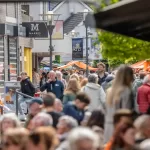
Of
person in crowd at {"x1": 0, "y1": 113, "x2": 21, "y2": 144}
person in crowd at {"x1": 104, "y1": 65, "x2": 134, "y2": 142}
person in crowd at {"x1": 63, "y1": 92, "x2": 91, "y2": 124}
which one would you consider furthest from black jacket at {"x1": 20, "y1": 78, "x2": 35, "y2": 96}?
person in crowd at {"x1": 0, "y1": 113, "x2": 21, "y2": 144}

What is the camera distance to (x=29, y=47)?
45.2 meters

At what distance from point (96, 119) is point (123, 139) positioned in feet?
6.80

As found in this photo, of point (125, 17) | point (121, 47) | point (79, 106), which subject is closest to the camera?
point (125, 17)

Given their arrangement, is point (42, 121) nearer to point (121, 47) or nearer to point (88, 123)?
point (88, 123)

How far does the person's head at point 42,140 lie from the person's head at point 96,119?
2.50 meters

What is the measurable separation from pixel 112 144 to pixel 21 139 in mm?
1180

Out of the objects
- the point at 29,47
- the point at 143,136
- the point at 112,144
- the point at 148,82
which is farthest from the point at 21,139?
the point at 29,47

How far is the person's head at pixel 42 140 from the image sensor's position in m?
7.92

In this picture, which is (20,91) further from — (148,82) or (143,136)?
(143,136)

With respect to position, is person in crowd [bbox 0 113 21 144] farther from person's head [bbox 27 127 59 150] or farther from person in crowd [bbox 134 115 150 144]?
person's head [bbox 27 127 59 150]

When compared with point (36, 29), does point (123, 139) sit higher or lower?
lower

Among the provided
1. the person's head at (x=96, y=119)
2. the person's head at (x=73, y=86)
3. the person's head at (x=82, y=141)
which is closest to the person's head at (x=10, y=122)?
the person's head at (x=96, y=119)

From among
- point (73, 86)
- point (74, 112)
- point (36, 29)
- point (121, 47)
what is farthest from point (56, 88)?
point (36, 29)

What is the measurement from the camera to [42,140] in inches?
313
